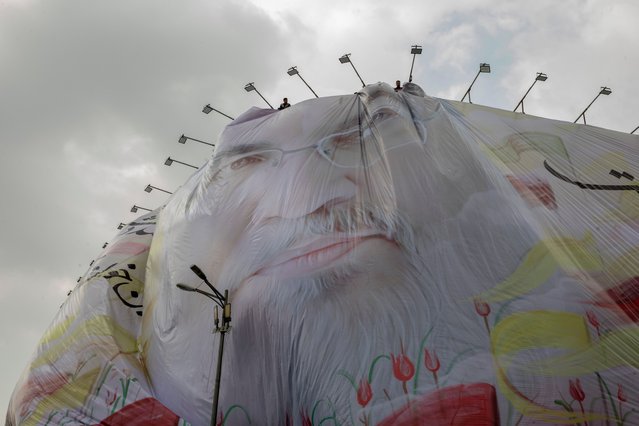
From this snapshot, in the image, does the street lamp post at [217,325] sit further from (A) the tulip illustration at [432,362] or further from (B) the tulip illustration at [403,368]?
(A) the tulip illustration at [432,362]

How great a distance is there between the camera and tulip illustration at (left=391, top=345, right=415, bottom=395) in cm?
936

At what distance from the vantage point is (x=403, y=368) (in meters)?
9.45

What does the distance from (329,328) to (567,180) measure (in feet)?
19.6

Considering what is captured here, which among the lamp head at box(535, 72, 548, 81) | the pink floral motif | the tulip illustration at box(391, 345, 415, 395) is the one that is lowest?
the pink floral motif

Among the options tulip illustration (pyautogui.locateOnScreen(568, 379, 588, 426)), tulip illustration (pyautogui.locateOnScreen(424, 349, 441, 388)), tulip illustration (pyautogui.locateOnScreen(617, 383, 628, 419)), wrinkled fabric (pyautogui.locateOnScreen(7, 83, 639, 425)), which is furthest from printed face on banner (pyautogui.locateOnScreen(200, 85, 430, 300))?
tulip illustration (pyautogui.locateOnScreen(617, 383, 628, 419))

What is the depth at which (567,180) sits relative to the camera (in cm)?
1220

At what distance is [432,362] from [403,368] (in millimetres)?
471

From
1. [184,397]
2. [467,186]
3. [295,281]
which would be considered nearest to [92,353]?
[184,397]

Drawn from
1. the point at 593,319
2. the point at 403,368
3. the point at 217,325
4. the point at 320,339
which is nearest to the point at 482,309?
the point at 403,368

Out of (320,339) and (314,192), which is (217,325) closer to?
(320,339)

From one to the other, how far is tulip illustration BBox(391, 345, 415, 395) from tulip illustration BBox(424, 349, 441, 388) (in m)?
0.24

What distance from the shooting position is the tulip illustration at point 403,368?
9359mm

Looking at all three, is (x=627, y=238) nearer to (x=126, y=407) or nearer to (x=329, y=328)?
(x=329, y=328)

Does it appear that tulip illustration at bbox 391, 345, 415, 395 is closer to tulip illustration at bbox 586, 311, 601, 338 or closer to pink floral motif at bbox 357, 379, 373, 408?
pink floral motif at bbox 357, 379, 373, 408
